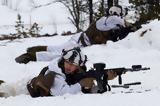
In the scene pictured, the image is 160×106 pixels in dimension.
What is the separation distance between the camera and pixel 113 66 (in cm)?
1197

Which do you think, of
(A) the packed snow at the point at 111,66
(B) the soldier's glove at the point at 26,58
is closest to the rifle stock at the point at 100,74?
(A) the packed snow at the point at 111,66

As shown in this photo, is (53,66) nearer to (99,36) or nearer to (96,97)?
(96,97)

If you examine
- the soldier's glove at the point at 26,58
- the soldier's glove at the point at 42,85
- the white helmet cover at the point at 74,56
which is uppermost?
the white helmet cover at the point at 74,56

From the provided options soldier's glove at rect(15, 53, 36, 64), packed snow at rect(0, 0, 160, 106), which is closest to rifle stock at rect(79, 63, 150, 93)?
packed snow at rect(0, 0, 160, 106)

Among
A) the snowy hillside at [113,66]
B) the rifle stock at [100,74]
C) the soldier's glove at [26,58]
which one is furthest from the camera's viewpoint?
the soldier's glove at [26,58]

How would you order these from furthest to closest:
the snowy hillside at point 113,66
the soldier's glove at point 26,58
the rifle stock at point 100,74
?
the soldier's glove at point 26,58 < the rifle stock at point 100,74 < the snowy hillside at point 113,66

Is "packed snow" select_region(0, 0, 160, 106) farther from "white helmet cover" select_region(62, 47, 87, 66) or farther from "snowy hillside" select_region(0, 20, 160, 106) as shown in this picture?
"white helmet cover" select_region(62, 47, 87, 66)

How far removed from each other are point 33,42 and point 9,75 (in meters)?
6.10

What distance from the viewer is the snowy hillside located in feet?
21.8

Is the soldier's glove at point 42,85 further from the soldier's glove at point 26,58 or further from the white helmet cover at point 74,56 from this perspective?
the soldier's glove at point 26,58

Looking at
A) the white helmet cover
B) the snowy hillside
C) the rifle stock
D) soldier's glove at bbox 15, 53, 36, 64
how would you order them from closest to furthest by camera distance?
1. the snowy hillside
2. the rifle stock
3. the white helmet cover
4. soldier's glove at bbox 15, 53, 36, 64

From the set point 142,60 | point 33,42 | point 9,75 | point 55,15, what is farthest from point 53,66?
point 55,15

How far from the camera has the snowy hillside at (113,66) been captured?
21.8 ft

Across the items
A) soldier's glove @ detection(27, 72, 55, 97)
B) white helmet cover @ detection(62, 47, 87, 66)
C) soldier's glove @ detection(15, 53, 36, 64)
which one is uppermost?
white helmet cover @ detection(62, 47, 87, 66)
